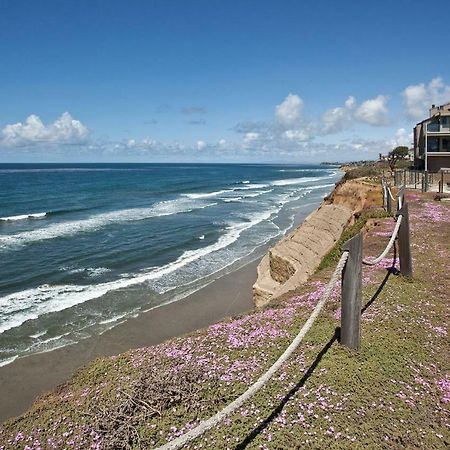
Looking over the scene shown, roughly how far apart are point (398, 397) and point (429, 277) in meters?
5.68

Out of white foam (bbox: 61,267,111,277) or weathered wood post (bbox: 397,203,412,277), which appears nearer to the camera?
weathered wood post (bbox: 397,203,412,277)

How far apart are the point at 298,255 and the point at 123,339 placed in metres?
7.45

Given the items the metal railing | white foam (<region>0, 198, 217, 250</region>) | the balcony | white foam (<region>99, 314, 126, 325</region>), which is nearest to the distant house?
the balcony

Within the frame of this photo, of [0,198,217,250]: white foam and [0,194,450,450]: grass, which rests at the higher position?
[0,194,450,450]: grass

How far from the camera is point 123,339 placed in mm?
13773

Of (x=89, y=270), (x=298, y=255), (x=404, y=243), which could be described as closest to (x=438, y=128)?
(x=298, y=255)

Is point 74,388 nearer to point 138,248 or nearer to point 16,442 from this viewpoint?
point 16,442

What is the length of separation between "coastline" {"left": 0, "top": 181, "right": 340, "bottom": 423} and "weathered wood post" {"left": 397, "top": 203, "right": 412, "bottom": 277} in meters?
5.82

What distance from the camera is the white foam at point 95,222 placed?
99.4 ft

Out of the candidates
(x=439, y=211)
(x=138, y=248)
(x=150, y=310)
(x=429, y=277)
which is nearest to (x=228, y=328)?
(x=429, y=277)

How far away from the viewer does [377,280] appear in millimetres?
9922

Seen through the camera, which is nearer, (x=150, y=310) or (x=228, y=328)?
(x=228, y=328)

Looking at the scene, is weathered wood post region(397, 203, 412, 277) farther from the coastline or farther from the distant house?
the distant house

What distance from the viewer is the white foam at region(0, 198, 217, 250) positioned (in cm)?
3029
